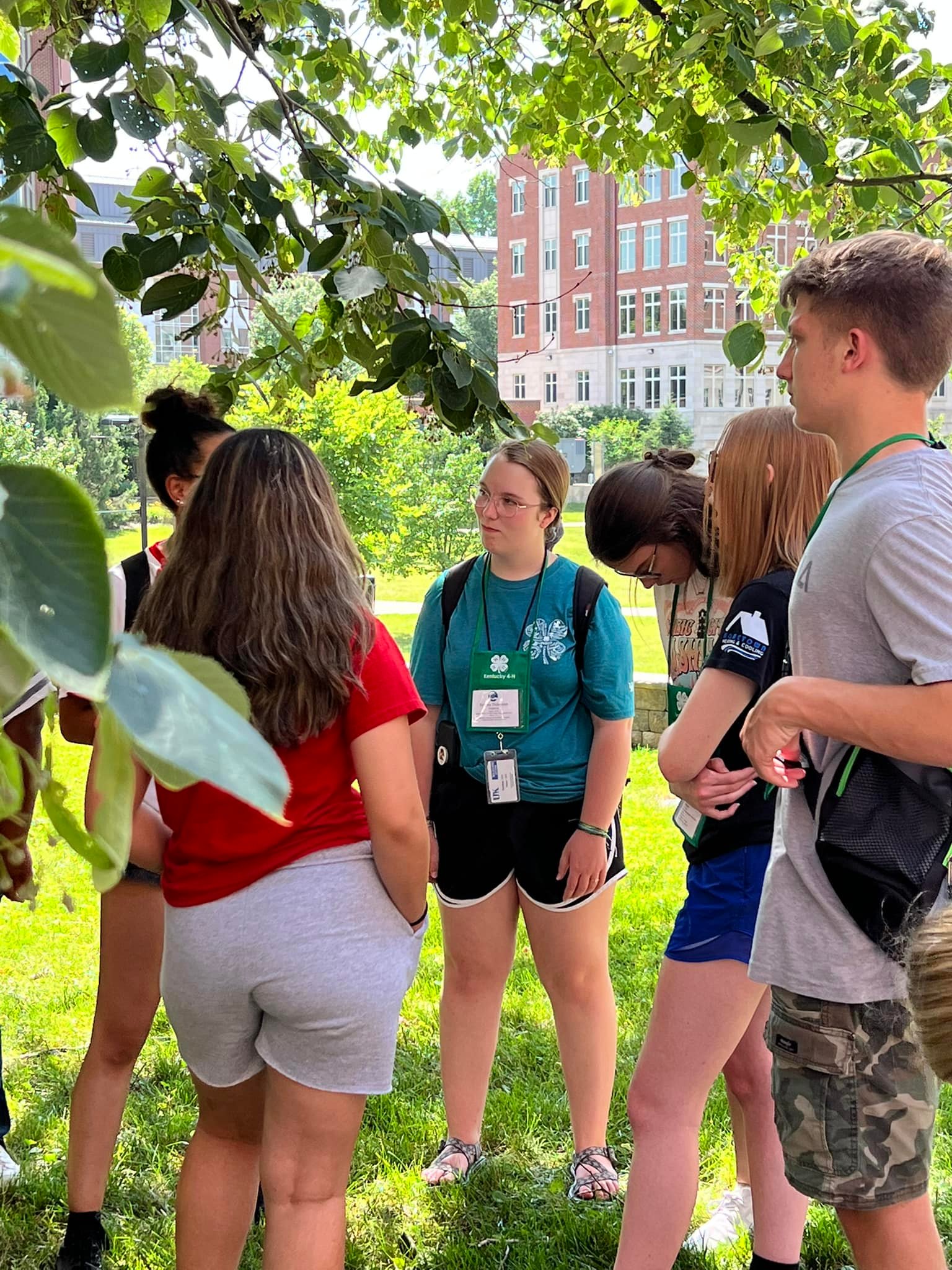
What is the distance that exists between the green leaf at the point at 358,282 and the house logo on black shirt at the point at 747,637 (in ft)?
2.76

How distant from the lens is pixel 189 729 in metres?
0.29

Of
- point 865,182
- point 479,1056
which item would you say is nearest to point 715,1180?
point 479,1056

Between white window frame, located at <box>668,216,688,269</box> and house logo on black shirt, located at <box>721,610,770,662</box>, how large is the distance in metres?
52.4

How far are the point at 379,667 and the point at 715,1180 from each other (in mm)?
1934

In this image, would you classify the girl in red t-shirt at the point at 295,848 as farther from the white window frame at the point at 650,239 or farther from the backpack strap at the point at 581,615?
the white window frame at the point at 650,239

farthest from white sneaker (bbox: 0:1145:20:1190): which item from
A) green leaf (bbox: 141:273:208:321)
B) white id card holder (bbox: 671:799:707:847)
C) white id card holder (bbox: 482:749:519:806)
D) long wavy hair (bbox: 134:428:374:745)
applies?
green leaf (bbox: 141:273:208:321)

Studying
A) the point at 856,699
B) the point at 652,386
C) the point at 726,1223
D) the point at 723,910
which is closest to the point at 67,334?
the point at 856,699

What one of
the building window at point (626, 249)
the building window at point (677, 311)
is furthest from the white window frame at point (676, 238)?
the building window at point (626, 249)

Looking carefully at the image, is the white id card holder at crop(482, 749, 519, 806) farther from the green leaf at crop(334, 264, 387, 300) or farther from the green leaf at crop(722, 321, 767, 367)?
the green leaf at crop(334, 264, 387, 300)

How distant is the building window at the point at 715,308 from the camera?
52094 mm

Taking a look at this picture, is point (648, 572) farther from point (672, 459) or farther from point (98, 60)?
point (98, 60)

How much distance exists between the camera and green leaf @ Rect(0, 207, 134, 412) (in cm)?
25

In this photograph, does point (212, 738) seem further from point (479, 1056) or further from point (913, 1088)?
point (479, 1056)

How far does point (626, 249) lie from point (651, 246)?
1190 mm
